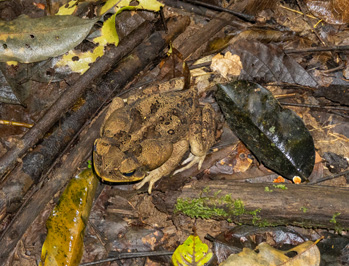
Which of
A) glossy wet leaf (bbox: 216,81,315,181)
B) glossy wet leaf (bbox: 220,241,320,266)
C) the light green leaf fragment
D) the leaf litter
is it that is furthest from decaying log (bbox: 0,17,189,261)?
glossy wet leaf (bbox: 220,241,320,266)

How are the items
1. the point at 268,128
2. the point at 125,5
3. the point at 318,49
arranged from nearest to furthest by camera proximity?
the point at 268,128
the point at 125,5
the point at 318,49

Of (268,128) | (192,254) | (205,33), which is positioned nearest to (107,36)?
(205,33)

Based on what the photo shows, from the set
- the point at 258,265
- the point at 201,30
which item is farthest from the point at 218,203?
the point at 201,30

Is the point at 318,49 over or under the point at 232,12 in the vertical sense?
under

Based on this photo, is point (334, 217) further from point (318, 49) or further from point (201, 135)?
point (318, 49)

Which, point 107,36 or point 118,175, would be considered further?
point 107,36

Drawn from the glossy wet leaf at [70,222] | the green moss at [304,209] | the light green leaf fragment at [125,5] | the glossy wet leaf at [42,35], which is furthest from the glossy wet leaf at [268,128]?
the glossy wet leaf at [42,35]

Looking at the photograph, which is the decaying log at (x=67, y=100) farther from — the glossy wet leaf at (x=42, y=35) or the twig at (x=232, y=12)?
the twig at (x=232, y=12)
